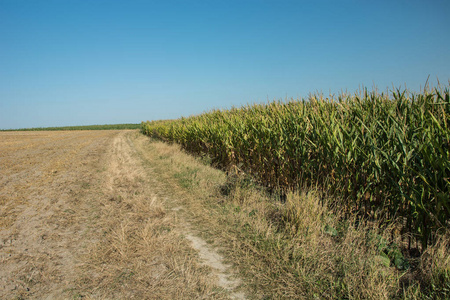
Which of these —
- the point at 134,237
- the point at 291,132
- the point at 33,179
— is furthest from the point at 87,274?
the point at 33,179

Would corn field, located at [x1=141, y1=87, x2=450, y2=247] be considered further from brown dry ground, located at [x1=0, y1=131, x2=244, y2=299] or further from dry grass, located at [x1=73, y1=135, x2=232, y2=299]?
dry grass, located at [x1=73, y1=135, x2=232, y2=299]

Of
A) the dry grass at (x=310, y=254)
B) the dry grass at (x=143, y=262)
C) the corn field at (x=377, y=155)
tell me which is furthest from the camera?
the corn field at (x=377, y=155)

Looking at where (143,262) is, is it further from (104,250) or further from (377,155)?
(377,155)

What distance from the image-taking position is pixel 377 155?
3588mm

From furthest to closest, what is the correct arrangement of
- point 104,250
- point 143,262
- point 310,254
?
point 104,250
point 143,262
point 310,254

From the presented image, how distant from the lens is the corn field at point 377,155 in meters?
3.06

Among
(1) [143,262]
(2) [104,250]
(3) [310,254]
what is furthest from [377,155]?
(2) [104,250]

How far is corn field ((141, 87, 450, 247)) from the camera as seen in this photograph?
3.06 metres

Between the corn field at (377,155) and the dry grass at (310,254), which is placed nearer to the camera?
the dry grass at (310,254)

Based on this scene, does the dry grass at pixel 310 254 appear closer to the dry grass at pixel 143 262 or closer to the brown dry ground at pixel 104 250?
the brown dry ground at pixel 104 250

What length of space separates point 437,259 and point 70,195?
746 centimetres

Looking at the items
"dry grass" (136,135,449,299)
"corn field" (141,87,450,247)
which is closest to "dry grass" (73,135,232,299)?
"dry grass" (136,135,449,299)

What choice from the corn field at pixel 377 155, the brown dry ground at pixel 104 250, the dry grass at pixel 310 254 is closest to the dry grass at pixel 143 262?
the brown dry ground at pixel 104 250

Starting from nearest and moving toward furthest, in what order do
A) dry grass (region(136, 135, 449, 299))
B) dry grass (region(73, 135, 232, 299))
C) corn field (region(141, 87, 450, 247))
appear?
dry grass (region(136, 135, 449, 299))
dry grass (region(73, 135, 232, 299))
corn field (region(141, 87, 450, 247))
